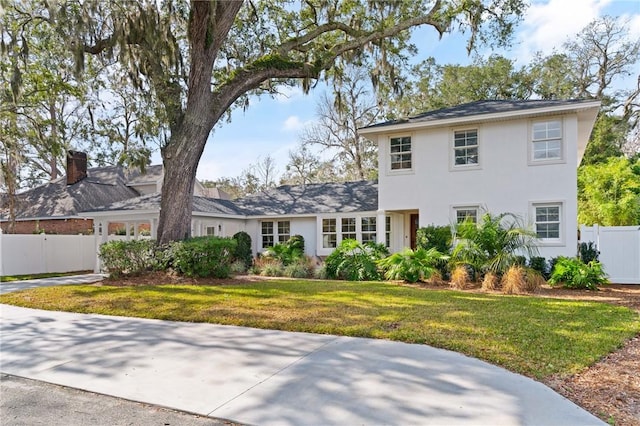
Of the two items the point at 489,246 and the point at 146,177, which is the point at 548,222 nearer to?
the point at 489,246

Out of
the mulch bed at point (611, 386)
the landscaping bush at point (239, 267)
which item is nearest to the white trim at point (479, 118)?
the landscaping bush at point (239, 267)

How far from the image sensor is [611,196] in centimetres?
1477

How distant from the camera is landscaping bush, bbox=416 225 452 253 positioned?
1349 centimetres

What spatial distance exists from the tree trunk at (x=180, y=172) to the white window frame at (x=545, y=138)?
1019 centimetres

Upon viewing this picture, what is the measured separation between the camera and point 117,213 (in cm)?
1762

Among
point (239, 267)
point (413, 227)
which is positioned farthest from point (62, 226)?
point (413, 227)

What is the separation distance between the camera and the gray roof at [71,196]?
23359mm

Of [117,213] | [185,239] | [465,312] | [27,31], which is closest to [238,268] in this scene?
[185,239]

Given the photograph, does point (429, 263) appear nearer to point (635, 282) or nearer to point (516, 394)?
point (635, 282)

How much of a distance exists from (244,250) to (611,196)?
13775mm

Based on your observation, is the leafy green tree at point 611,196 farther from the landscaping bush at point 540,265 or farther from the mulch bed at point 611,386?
the mulch bed at point 611,386

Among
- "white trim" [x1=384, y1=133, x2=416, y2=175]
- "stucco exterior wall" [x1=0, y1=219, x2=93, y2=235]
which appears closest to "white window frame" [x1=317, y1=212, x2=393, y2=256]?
Answer: "white trim" [x1=384, y1=133, x2=416, y2=175]

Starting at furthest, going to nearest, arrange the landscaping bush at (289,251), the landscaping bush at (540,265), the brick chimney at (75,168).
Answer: the brick chimney at (75,168) → the landscaping bush at (289,251) → the landscaping bush at (540,265)

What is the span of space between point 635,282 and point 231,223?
600 inches
